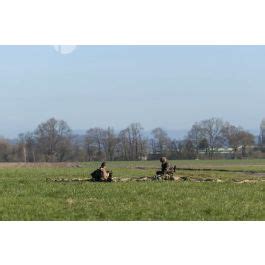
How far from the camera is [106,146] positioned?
7619 cm

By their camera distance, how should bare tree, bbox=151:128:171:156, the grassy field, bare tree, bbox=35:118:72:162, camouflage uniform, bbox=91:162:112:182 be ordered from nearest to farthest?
the grassy field → camouflage uniform, bbox=91:162:112:182 → bare tree, bbox=35:118:72:162 → bare tree, bbox=151:128:171:156

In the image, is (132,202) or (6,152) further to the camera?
(6,152)

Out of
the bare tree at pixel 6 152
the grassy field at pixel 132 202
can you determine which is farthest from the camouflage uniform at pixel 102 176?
the bare tree at pixel 6 152

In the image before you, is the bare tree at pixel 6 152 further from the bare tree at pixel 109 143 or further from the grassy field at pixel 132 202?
the grassy field at pixel 132 202

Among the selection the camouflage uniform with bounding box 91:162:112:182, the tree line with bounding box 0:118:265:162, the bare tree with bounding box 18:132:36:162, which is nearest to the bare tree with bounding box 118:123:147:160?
the tree line with bounding box 0:118:265:162

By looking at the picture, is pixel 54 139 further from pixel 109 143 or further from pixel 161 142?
pixel 161 142

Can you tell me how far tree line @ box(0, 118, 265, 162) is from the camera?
7369 cm

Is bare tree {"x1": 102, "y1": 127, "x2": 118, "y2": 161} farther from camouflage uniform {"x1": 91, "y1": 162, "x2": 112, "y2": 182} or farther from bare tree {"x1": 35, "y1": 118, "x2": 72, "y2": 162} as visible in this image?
camouflage uniform {"x1": 91, "y1": 162, "x2": 112, "y2": 182}

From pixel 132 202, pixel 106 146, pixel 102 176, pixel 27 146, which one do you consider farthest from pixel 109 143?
pixel 132 202

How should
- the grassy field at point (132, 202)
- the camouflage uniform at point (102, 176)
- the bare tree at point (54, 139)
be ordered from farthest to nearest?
the bare tree at point (54, 139), the camouflage uniform at point (102, 176), the grassy field at point (132, 202)

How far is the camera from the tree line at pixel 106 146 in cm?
7369
